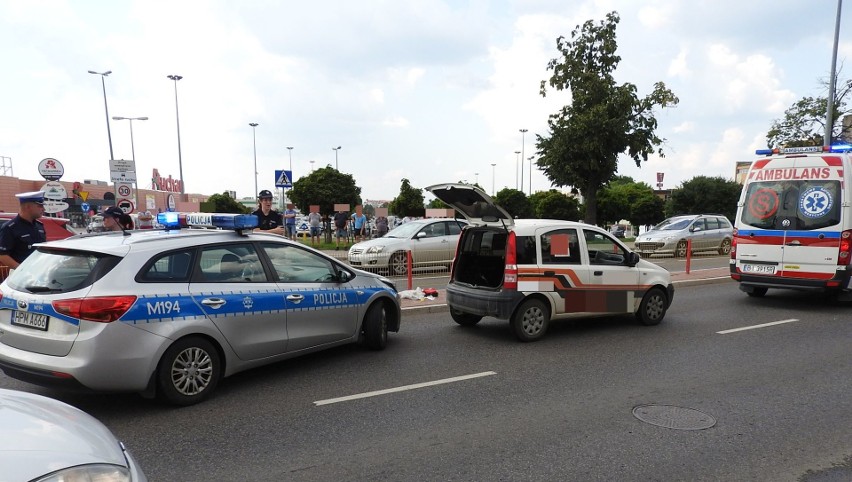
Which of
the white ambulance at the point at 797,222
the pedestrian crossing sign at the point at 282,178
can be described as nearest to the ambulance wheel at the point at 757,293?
the white ambulance at the point at 797,222

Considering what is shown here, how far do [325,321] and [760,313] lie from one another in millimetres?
7978

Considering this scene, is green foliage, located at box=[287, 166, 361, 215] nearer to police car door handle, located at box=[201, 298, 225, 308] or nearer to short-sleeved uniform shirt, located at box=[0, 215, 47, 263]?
short-sleeved uniform shirt, located at box=[0, 215, 47, 263]

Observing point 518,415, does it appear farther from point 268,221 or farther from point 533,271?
point 268,221

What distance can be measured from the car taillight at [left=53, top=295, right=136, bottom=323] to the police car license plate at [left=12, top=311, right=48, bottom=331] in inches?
7.6

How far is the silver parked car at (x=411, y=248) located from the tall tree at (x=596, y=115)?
1142 centimetres

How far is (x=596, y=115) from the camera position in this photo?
23938 mm

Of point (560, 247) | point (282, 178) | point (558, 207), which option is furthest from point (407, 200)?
point (560, 247)

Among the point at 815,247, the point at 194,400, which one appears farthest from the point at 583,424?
the point at 815,247

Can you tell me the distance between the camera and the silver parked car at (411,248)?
14703 mm

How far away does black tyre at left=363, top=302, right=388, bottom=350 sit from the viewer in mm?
6660

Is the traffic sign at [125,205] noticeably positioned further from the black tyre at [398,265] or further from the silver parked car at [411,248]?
the black tyre at [398,265]

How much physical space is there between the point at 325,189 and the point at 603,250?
40.0 metres

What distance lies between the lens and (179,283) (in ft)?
16.0

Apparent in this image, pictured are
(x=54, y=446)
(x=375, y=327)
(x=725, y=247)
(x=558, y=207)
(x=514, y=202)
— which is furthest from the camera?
(x=514, y=202)
